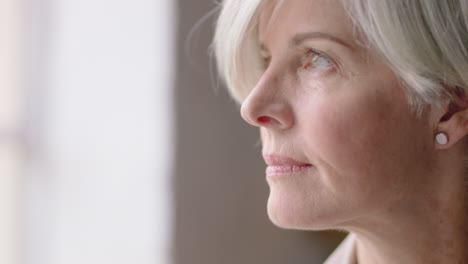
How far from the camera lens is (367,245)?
104 centimetres

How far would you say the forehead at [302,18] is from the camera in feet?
2.90

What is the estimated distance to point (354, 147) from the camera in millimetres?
882

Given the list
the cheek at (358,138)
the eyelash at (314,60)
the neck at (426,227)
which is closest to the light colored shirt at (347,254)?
the neck at (426,227)

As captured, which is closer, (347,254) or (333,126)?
(333,126)

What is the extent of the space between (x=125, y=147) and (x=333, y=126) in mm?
1248

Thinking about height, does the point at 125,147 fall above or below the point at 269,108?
above

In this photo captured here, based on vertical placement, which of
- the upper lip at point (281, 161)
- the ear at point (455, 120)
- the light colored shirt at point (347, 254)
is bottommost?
the light colored shirt at point (347, 254)

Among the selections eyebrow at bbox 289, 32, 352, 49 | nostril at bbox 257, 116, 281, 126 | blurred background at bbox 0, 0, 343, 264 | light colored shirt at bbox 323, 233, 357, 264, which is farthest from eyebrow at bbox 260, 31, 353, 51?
blurred background at bbox 0, 0, 343, 264

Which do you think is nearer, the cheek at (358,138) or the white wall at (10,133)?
the cheek at (358,138)

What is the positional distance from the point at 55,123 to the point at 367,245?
139 centimetres

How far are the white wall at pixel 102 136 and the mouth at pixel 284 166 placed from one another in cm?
101

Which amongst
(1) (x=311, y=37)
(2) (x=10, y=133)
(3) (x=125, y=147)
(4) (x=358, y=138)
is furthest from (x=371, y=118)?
(2) (x=10, y=133)

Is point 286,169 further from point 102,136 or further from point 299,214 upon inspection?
point 102,136

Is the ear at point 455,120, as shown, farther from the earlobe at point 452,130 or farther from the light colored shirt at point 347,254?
the light colored shirt at point 347,254
